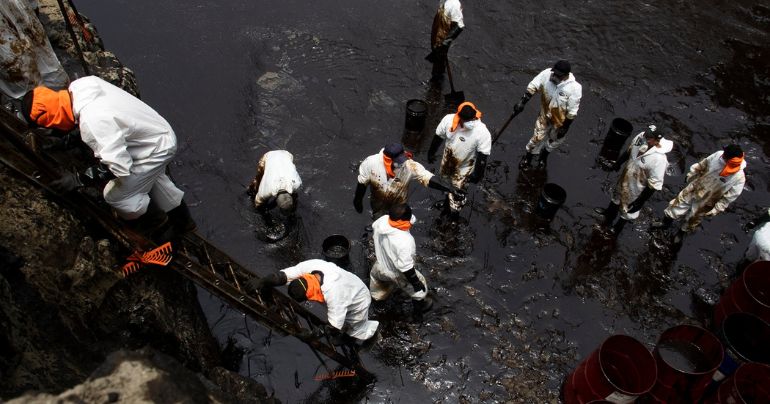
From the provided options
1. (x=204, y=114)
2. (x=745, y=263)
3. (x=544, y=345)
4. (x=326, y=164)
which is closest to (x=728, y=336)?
(x=745, y=263)

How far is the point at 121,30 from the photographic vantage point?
10.4 m

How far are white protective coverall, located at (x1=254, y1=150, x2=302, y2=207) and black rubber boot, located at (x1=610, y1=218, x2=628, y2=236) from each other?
4.90 meters

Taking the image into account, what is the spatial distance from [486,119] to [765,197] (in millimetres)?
4945

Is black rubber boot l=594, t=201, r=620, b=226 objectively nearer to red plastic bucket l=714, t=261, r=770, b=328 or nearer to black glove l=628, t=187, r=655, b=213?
black glove l=628, t=187, r=655, b=213

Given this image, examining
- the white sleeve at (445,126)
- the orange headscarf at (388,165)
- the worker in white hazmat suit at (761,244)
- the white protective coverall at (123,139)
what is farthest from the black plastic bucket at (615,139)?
the white protective coverall at (123,139)

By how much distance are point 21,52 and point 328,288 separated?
164 inches

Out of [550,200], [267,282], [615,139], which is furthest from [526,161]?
[267,282]

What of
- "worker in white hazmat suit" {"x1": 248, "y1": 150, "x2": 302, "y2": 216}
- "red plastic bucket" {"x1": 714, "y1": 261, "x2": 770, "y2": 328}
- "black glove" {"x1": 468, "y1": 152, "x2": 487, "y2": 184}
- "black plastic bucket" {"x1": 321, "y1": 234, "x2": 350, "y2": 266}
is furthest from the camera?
"black glove" {"x1": 468, "y1": 152, "x2": 487, "y2": 184}

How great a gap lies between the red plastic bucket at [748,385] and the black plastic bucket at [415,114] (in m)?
5.79

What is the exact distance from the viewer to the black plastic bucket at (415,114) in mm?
8811

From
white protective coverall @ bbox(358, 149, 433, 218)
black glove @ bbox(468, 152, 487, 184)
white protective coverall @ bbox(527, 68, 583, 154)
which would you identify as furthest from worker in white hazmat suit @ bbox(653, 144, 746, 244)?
white protective coverall @ bbox(358, 149, 433, 218)

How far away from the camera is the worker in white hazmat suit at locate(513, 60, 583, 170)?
24.5 feet

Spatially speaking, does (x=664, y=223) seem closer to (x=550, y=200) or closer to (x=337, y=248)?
(x=550, y=200)

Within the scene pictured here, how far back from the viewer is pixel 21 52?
5309 millimetres
